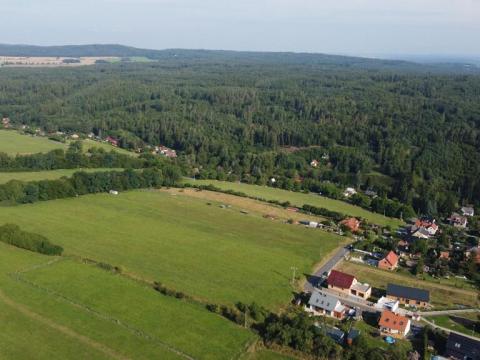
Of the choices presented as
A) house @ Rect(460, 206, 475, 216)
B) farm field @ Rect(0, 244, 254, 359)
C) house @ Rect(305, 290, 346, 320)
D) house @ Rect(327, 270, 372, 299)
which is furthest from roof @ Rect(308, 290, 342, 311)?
house @ Rect(460, 206, 475, 216)

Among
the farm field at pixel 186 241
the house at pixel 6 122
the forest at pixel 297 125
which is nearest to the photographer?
the farm field at pixel 186 241

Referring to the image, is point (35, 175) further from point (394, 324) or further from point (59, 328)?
point (394, 324)

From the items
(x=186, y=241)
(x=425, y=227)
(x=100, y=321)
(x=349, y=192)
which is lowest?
(x=349, y=192)

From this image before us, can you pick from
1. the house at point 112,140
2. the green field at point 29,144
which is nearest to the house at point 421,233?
the green field at point 29,144

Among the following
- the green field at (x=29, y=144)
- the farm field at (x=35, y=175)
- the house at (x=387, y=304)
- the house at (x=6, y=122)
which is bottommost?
the house at (x=387, y=304)

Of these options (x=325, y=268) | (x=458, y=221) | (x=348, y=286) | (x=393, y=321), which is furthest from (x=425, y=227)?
(x=393, y=321)

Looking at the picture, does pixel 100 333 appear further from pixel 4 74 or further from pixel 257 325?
pixel 4 74

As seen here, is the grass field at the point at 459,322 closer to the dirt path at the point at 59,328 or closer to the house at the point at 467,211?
the dirt path at the point at 59,328
